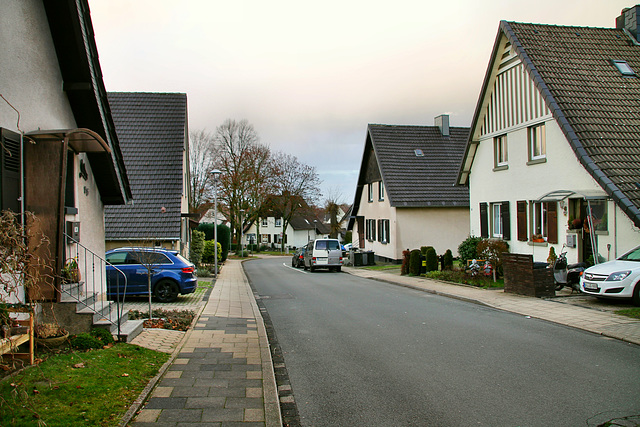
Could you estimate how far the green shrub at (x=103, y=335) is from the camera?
25.4ft

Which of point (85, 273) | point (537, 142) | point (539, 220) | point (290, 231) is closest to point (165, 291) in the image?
point (85, 273)

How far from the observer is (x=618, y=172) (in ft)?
46.8

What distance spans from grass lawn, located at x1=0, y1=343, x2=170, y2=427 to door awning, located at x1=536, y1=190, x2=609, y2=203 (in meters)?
12.6

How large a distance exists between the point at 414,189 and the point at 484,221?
8357mm

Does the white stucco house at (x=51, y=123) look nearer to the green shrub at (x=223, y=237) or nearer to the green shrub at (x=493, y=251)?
the green shrub at (x=493, y=251)

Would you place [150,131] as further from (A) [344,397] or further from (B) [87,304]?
(A) [344,397]

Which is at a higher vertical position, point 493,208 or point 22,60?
point 22,60

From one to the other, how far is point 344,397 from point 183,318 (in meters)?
6.35

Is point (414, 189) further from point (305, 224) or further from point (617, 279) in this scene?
point (305, 224)

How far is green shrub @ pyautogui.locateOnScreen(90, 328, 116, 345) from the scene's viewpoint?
7740 millimetres

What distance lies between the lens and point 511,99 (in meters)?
19.8

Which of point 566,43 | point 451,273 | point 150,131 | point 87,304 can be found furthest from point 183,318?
point 566,43

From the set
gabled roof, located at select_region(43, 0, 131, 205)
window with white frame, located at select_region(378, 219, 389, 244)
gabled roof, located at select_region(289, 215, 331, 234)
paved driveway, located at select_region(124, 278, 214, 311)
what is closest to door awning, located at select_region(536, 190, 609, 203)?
paved driveway, located at select_region(124, 278, 214, 311)

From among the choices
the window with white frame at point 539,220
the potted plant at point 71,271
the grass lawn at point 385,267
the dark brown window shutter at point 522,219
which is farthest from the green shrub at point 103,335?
the grass lawn at point 385,267
